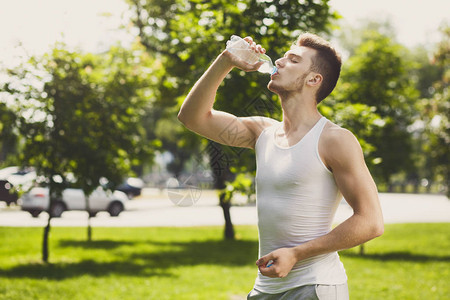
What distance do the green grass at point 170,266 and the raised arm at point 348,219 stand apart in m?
5.64


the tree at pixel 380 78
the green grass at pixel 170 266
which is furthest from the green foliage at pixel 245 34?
the tree at pixel 380 78

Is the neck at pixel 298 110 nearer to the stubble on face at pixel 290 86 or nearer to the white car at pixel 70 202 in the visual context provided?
the stubble on face at pixel 290 86

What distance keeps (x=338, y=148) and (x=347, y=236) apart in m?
0.34

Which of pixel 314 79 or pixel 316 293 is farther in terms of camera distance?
pixel 314 79

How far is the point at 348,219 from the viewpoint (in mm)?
1885

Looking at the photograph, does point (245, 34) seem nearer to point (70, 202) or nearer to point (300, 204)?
point (300, 204)

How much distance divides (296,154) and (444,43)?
1226 centimetres

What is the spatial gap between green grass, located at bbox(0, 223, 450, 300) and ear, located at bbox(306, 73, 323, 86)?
18.6 feet

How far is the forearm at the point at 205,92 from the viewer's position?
2154 millimetres

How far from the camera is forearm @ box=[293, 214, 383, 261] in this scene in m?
1.86

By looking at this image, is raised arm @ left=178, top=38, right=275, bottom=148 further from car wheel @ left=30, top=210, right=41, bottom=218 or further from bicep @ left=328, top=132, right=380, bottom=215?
car wheel @ left=30, top=210, right=41, bottom=218

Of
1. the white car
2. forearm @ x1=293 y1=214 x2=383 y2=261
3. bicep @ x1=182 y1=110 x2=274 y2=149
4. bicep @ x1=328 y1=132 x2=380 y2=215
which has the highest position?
bicep @ x1=182 y1=110 x2=274 y2=149

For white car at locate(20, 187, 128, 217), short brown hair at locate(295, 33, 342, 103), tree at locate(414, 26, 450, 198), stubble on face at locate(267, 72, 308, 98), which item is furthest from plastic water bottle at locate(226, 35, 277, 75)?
white car at locate(20, 187, 128, 217)

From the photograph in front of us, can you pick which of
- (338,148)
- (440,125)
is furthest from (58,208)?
(338,148)
